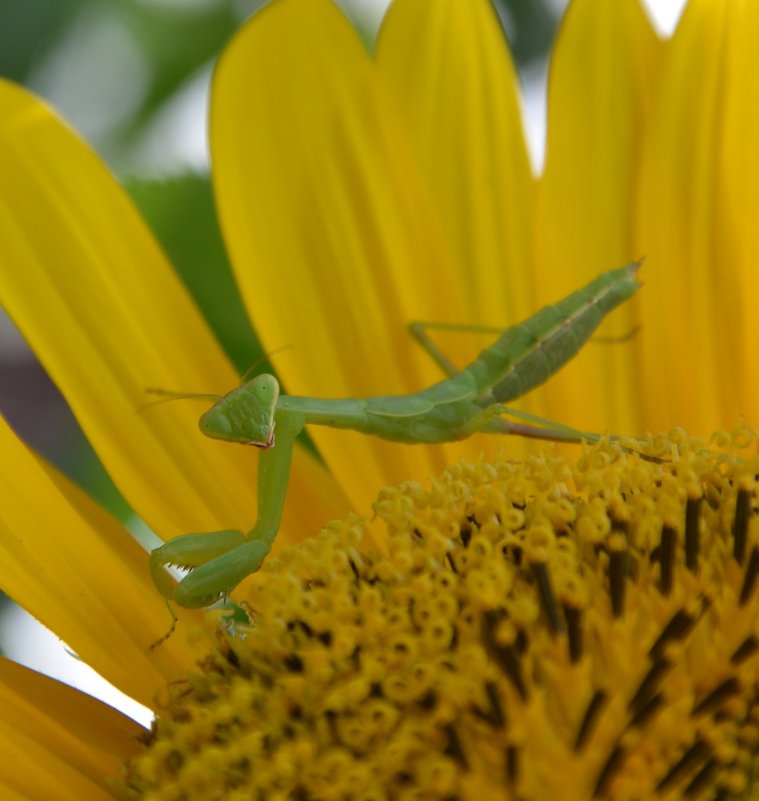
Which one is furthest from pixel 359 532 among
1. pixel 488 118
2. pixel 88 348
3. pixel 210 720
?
pixel 488 118

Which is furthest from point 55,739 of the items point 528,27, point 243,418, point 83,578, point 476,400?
point 528,27

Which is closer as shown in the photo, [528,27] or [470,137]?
[470,137]

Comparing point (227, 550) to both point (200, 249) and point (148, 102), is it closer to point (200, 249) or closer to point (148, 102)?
point (200, 249)

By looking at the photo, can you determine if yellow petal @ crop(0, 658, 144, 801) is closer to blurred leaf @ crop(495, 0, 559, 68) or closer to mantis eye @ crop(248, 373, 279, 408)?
mantis eye @ crop(248, 373, 279, 408)

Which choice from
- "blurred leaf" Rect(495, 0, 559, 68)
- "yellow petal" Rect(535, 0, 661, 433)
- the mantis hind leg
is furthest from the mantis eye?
"blurred leaf" Rect(495, 0, 559, 68)

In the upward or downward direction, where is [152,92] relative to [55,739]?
upward
